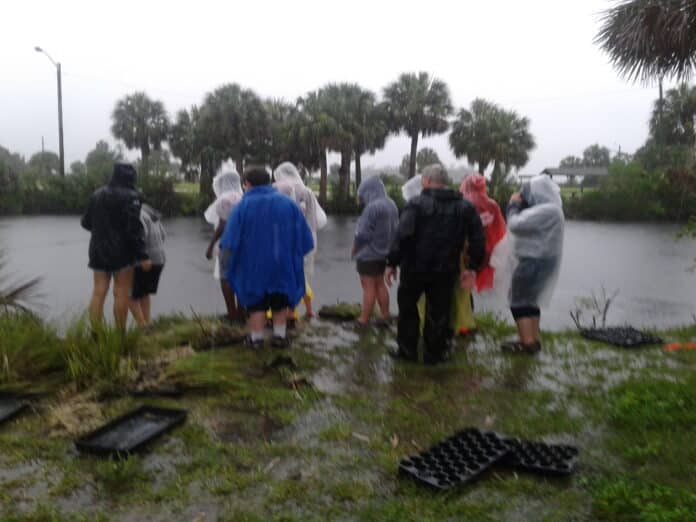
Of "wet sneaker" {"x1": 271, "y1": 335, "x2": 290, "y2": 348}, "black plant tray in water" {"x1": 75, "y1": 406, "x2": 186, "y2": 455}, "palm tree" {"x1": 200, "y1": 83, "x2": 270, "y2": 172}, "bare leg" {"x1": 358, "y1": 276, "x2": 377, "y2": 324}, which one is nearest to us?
"black plant tray in water" {"x1": 75, "y1": 406, "x2": 186, "y2": 455}

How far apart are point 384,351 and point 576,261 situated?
11976mm

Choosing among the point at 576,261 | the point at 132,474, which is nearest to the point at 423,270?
the point at 132,474

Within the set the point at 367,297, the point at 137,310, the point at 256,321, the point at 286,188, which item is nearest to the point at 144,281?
the point at 137,310

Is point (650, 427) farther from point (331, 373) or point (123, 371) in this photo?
point (123, 371)

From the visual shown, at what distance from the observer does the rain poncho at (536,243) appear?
5.43m

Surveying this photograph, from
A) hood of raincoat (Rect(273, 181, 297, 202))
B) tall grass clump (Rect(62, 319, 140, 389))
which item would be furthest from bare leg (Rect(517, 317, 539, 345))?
tall grass clump (Rect(62, 319, 140, 389))

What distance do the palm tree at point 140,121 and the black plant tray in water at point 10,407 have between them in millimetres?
37281

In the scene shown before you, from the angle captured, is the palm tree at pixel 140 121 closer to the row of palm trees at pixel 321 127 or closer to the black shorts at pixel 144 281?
the row of palm trees at pixel 321 127

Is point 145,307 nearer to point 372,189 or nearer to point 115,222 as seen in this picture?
point 115,222

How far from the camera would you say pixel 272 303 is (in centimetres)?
551

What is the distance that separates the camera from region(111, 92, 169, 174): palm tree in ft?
131

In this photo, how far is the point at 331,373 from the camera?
5051mm

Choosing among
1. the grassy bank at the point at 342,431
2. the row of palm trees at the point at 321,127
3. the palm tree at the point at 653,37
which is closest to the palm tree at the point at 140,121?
the row of palm trees at the point at 321,127

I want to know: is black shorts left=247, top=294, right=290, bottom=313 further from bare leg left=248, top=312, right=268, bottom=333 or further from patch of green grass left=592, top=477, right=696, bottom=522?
patch of green grass left=592, top=477, right=696, bottom=522
